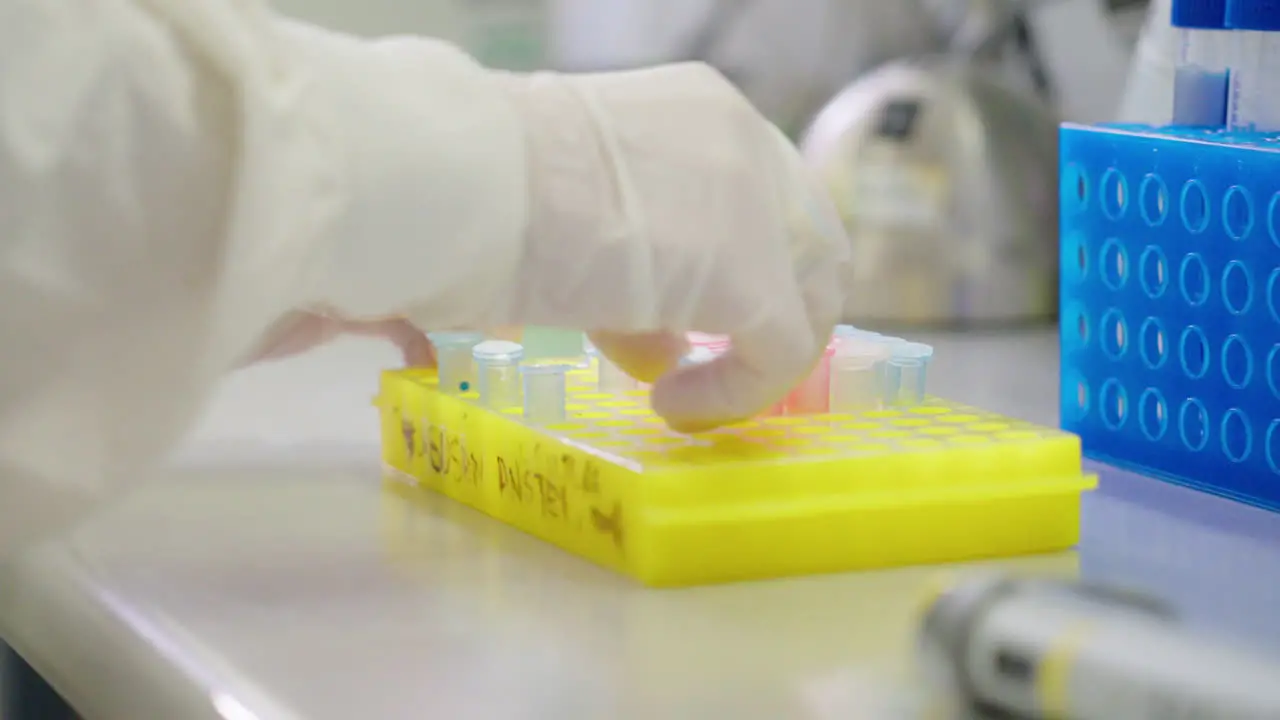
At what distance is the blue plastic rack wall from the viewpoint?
69 centimetres

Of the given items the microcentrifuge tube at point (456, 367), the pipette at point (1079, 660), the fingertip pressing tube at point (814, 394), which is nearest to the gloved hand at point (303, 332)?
the microcentrifuge tube at point (456, 367)

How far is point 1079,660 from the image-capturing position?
1.33 ft

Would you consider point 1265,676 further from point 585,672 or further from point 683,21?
point 683,21

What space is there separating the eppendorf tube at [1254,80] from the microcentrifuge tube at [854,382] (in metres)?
0.20

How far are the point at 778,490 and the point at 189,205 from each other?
228mm

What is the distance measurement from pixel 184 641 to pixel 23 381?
10 cm

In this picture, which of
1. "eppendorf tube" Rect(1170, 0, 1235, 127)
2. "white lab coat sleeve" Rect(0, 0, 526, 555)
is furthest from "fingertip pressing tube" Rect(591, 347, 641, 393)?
"eppendorf tube" Rect(1170, 0, 1235, 127)

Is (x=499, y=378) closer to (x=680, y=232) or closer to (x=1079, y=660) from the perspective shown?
(x=680, y=232)

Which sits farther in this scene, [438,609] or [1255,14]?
[1255,14]

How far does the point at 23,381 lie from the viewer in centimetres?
55

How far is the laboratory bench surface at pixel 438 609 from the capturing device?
0.49m

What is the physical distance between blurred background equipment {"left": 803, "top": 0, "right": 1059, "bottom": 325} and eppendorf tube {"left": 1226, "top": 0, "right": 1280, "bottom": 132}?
0.36 m

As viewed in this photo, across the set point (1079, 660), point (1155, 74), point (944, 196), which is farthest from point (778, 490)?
point (944, 196)

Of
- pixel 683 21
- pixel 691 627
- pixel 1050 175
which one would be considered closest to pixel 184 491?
pixel 691 627
